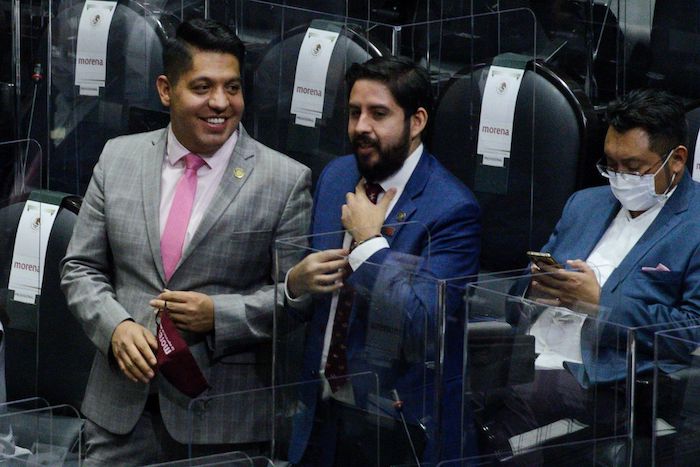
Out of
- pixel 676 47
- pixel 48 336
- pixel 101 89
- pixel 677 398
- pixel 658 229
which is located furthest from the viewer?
pixel 101 89

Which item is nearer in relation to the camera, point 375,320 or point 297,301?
point 375,320

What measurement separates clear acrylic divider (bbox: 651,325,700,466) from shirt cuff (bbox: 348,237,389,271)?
1.81 feet

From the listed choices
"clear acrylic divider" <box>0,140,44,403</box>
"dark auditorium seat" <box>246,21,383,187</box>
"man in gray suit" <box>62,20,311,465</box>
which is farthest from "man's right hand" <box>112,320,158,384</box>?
"dark auditorium seat" <box>246,21,383,187</box>

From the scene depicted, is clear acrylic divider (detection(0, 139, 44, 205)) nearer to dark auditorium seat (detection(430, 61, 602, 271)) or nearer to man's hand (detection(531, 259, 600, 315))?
dark auditorium seat (detection(430, 61, 602, 271))

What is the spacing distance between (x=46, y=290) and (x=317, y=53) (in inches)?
36.6

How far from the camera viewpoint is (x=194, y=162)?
2.64 meters

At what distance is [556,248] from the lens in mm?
2783

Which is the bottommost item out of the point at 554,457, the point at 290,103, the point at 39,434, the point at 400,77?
the point at 39,434

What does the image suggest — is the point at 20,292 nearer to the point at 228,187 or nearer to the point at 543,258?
the point at 228,187

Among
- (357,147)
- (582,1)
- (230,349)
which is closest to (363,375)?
(230,349)

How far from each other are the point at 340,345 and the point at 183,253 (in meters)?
0.57

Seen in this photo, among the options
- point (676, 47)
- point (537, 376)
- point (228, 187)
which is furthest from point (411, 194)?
point (676, 47)

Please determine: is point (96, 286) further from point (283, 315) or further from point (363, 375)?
point (363, 375)

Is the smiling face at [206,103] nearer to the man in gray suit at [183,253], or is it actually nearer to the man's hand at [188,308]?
the man in gray suit at [183,253]
